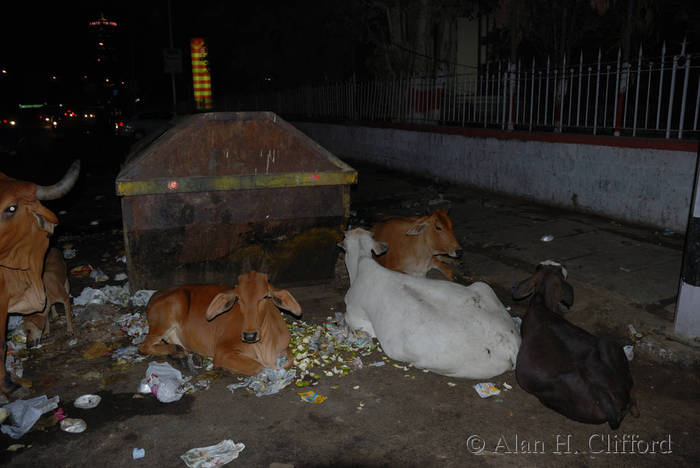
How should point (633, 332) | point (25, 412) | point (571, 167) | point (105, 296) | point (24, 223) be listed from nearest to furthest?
point (25, 412) < point (24, 223) < point (633, 332) < point (105, 296) < point (571, 167)

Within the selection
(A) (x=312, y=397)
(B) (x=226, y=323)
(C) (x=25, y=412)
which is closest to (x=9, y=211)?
(C) (x=25, y=412)

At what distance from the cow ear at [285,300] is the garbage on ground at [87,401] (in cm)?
148

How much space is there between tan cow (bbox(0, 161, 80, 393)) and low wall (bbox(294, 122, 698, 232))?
284 inches

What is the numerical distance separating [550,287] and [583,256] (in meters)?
2.52

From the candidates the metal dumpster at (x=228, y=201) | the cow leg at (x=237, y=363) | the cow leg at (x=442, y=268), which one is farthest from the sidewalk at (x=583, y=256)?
the cow leg at (x=237, y=363)

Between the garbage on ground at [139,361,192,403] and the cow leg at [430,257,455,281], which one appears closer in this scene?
the garbage on ground at [139,361,192,403]

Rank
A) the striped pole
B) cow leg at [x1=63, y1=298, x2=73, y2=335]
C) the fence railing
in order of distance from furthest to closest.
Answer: the striped pole, the fence railing, cow leg at [x1=63, y1=298, x2=73, y2=335]

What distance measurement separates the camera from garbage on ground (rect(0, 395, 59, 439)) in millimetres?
3777

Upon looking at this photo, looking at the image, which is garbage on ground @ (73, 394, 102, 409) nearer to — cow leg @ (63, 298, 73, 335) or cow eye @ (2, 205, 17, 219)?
cow leg @ (63, 298, 73, 335)

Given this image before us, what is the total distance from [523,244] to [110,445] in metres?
5.64

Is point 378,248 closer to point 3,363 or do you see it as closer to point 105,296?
point 105,296

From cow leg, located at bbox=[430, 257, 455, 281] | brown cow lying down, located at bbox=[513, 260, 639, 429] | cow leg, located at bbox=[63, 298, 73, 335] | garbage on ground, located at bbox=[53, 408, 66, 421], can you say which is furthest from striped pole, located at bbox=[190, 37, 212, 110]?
brown cow lying down, located at bbox=[513, 260, 639, 429]

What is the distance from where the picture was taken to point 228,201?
5723 mm

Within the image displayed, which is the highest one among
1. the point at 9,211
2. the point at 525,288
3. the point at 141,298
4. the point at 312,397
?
the point at 9,211
